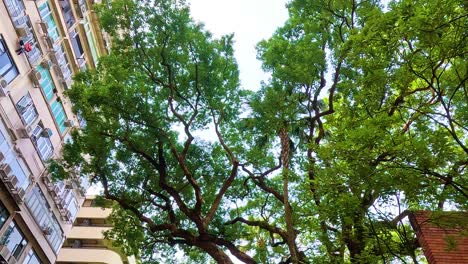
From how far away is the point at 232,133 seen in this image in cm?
1262

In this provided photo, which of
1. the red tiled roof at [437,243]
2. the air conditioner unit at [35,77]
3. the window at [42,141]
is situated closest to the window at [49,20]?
the air conditioner unit at [35,77]

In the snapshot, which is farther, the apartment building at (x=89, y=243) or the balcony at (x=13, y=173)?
the apartment building at (x=89, y=243)

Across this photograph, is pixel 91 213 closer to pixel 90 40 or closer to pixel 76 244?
pixel 76 244

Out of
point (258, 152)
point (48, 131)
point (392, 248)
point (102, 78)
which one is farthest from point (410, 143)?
point (48, 131)

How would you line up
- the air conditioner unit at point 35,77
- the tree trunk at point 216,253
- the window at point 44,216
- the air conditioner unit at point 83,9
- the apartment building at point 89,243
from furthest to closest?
the apartment building at point 89,243, the air conditioner unit at point 83,9, the air conditioner unit at point 35,77, the window at point 44,216, the tree trunk at point 216,253

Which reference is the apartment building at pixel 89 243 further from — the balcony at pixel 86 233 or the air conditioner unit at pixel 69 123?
the air conditioner unit at pixel 69 123

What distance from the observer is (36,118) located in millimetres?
18438

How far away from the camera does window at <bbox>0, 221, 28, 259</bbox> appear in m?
15.9

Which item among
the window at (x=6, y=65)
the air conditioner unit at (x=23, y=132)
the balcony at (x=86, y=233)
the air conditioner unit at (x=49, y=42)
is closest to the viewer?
the window at (x=6, y=65)

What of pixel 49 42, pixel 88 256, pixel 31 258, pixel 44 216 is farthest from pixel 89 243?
pixel 49 42

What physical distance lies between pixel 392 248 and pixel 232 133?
6611 millimetres

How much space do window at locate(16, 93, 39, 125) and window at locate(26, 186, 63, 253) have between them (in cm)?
316

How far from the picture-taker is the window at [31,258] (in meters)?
17.4

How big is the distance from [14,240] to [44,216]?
246 centimetres
